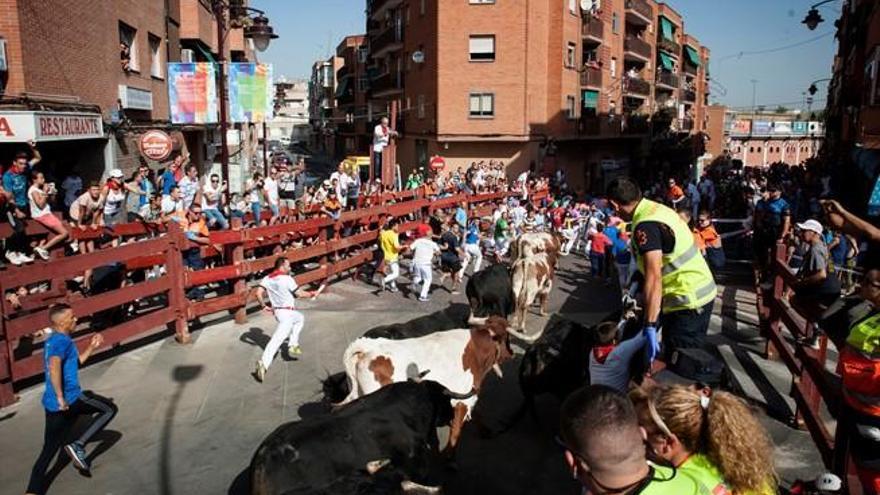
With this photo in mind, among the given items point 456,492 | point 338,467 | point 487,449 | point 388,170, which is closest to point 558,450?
point 487,449

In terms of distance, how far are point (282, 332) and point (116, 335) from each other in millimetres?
2227

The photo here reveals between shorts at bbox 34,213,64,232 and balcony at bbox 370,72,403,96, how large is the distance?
33.3m

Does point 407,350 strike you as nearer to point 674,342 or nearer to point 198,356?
point 674,342

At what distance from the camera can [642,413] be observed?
3.16 m

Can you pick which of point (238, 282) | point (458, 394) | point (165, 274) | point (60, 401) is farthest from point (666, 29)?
point (60, 401)

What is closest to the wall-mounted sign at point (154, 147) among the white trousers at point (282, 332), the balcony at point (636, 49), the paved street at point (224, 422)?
the paved street at point (224, 422)

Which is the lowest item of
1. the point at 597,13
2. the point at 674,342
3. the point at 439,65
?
the point at 674,342

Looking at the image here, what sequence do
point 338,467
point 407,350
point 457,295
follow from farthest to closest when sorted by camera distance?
point 457,295 → point 407,350 → point 338,467

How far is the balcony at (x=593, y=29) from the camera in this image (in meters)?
38.7

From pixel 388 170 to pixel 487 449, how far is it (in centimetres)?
1648

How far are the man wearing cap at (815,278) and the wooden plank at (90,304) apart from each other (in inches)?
328

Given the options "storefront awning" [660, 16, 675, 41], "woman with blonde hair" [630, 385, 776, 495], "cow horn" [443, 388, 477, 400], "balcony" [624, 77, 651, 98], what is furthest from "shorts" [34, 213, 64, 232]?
"storefront awning" [660, 16, 675, 41]

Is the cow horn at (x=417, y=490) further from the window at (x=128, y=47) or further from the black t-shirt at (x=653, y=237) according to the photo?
the window at (x=128, y=47)

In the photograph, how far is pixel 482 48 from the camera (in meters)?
34.9
